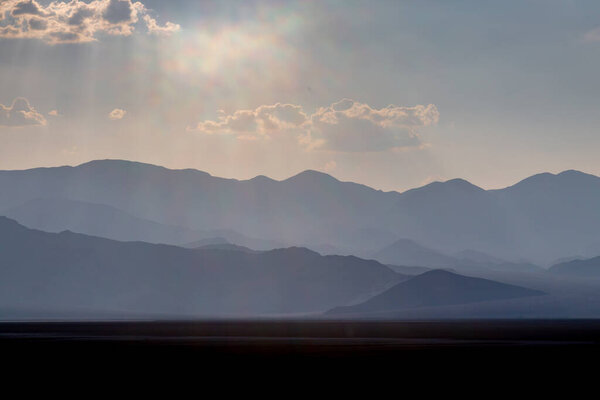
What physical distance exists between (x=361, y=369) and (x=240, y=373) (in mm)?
9495

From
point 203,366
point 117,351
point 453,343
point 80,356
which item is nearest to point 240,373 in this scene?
point 203,366

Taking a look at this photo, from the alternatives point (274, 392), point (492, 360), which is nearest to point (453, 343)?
point (492, 360)

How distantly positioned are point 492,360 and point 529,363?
4303 millimetres

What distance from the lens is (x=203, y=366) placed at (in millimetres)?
A: 72375

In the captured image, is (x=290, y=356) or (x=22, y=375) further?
(x=290, y=356)

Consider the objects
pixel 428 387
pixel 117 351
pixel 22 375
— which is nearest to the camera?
pixel 428 387

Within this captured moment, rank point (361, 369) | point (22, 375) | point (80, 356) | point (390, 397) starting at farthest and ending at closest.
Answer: point (80, 356) < point (361, 369) < point (22, 375) < point (390, 397)

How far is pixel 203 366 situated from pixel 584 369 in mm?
29833

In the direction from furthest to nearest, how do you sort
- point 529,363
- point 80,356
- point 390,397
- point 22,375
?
point 80,356, point 529,363, point 22,375, point 390,397

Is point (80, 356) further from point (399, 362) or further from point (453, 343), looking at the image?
point (453, 343)

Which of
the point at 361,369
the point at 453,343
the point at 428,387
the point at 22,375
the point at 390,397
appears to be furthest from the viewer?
the point at 453,343

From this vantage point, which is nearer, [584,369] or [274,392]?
[274,392]

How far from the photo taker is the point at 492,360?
263 ft

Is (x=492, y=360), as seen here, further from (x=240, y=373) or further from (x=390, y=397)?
(x=390, y=397)
